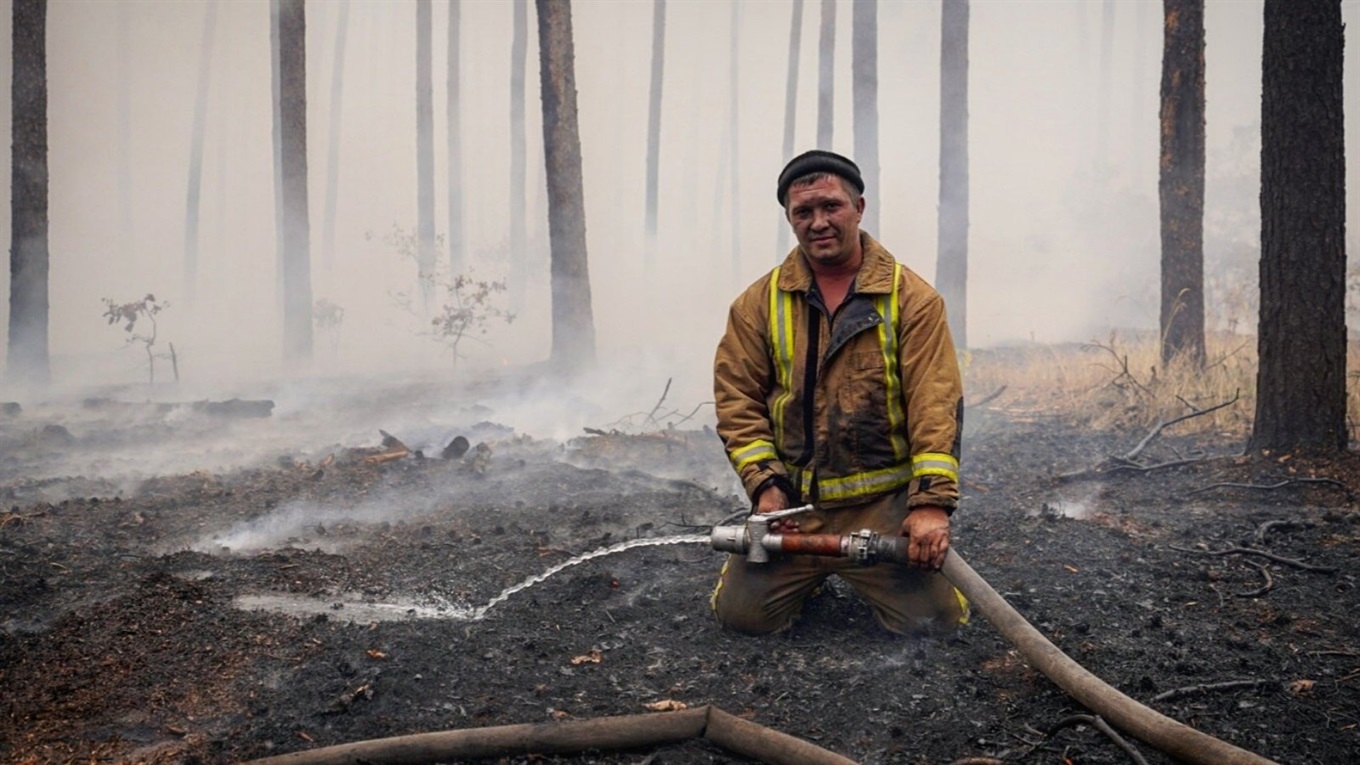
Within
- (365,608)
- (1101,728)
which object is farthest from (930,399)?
(365,608)

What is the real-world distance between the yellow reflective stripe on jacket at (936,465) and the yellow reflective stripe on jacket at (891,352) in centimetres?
24

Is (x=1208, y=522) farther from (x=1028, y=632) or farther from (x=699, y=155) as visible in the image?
(x=699, y=155)

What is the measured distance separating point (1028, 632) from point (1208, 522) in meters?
2.70

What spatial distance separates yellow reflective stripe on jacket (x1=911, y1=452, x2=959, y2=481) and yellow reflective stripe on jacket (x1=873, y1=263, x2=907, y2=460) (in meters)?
0.24

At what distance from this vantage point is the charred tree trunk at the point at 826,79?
77.7ft

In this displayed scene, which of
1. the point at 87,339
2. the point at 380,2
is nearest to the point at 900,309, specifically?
the point at 87,339

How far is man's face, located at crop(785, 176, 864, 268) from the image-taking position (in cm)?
348

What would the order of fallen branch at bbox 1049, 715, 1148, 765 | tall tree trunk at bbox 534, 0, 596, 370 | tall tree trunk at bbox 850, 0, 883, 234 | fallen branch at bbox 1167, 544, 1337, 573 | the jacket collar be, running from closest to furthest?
fallen branch at bbox 1049, 715, 1148, 765, the jacket collar, fallen branch at bbox 1167, 544, 1337, 573, tall tree trunk at bbox 534, 0, 596, 370, tall tree trunk at bbox 850, 0, 883, 234

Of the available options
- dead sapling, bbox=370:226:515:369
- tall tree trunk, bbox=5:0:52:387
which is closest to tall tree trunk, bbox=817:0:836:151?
dead sapling, bbox=370:226:515:369

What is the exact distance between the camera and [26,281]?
524 inches

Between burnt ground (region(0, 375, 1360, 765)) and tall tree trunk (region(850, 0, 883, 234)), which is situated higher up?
tall tree trunk (region(850, 0, 883, 234))

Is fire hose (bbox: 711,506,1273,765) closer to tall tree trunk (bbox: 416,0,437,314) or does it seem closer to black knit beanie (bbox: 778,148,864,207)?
black knit beanie (bbox: 778,148,864,207)

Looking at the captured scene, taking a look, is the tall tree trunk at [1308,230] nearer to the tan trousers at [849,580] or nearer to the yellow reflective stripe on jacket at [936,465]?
the tan trousers at [849,580]

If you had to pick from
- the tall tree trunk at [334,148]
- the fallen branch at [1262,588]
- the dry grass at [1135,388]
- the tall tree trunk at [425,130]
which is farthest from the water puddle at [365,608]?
the tall tree trunk at [334,148]
